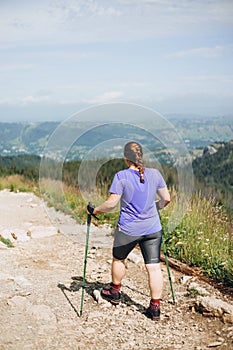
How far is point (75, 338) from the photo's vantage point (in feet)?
15.2

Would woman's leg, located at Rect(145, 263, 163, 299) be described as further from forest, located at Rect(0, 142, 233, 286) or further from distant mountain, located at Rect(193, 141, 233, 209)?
distant mountain, located at Rect(193, 141, 233, 209)

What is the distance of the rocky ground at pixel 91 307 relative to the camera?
460cm

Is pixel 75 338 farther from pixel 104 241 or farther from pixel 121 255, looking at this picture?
pixel 104 241

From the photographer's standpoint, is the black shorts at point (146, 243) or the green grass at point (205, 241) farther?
the green grass at point (205, 241)

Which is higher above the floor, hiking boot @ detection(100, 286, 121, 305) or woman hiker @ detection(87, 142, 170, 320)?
woman hiker @ detection(87, 142, 170, 320)

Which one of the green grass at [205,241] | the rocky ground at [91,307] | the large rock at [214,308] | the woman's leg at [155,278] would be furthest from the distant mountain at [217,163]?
the woman's leg at [155,278]

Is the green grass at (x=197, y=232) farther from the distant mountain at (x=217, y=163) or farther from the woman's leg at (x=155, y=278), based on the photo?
the distant mountain at (x=217, y=163)

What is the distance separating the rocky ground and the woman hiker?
40 cm

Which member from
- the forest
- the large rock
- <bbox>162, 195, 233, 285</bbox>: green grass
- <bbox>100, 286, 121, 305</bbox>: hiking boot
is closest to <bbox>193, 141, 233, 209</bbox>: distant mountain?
the forest

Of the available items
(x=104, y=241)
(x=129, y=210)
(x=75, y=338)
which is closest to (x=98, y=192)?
(x=104, y=241)

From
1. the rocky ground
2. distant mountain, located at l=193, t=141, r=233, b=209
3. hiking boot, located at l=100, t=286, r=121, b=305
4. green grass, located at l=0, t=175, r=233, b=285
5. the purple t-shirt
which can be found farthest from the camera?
distant mountain, located at l=193, t=141, r=233, b=209

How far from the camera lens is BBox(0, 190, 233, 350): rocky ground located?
4.60 meters

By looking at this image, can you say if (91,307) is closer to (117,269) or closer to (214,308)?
(117,269)

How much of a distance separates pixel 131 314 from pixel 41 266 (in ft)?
7.36
